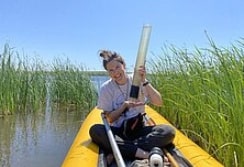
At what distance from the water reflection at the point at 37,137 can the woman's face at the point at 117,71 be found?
220 cm

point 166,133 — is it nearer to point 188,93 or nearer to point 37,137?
point 188,93

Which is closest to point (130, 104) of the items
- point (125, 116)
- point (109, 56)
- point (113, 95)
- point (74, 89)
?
point (125, 116)

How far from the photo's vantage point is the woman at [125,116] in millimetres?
3414

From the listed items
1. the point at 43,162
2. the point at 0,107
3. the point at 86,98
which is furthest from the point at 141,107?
the point at 86,98

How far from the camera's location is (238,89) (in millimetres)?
3135

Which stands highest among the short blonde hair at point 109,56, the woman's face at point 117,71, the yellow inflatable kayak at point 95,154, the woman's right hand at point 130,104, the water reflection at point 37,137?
the short blonde hair at point 109,56

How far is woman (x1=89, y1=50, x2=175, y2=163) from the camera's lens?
3414 millimetres

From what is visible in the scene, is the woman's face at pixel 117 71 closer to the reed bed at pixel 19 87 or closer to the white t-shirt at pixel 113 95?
the white t-shirt at pixel 113 95

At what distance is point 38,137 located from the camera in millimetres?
7430

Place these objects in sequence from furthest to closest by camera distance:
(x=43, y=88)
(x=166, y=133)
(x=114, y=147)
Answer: (x=43, y=88), (x=166, y=133), (x=114, y=147)

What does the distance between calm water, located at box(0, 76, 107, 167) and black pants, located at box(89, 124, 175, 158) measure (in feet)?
6.84

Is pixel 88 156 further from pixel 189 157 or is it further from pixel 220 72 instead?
pixel 220 72

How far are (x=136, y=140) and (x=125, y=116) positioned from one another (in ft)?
0.92

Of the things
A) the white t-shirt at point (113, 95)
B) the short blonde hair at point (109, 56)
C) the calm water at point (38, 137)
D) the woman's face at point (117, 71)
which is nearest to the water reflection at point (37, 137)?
the calm water at point (38, 137)
